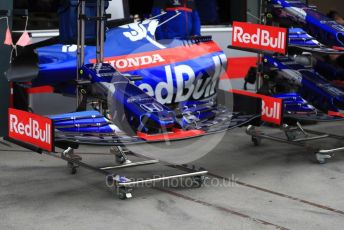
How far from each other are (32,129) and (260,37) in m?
2.62

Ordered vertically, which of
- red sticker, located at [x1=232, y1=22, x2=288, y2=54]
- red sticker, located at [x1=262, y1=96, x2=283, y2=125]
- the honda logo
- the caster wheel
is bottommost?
the caster wheel

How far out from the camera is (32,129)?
4652 millimetres

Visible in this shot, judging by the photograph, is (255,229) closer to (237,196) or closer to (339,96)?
(237,196)

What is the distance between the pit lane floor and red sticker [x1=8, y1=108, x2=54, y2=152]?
494mm

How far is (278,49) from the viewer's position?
6.15m

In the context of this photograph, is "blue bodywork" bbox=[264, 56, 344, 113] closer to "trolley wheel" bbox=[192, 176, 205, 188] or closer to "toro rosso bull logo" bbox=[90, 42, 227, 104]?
"toro rosso bull logo" bbox=[90, 42, 227, 104]

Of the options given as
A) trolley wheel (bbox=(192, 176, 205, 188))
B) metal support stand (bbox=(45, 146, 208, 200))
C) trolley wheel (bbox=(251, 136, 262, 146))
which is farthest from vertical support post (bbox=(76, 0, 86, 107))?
trolley wheel (bbox=(251, 136, 262, 146))

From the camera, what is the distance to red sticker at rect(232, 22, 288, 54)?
6105 millimetres

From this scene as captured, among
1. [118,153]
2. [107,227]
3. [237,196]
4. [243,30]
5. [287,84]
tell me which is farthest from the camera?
[287,84]

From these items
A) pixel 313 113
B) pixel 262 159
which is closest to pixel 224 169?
pixel 262 159

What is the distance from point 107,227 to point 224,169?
192 cm

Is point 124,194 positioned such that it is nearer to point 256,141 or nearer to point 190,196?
point 190,196

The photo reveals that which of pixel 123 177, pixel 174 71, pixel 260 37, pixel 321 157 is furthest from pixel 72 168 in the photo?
pixel 321 157

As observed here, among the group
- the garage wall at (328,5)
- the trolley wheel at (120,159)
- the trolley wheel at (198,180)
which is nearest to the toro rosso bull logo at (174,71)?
the trolley wheel at (120,159)
